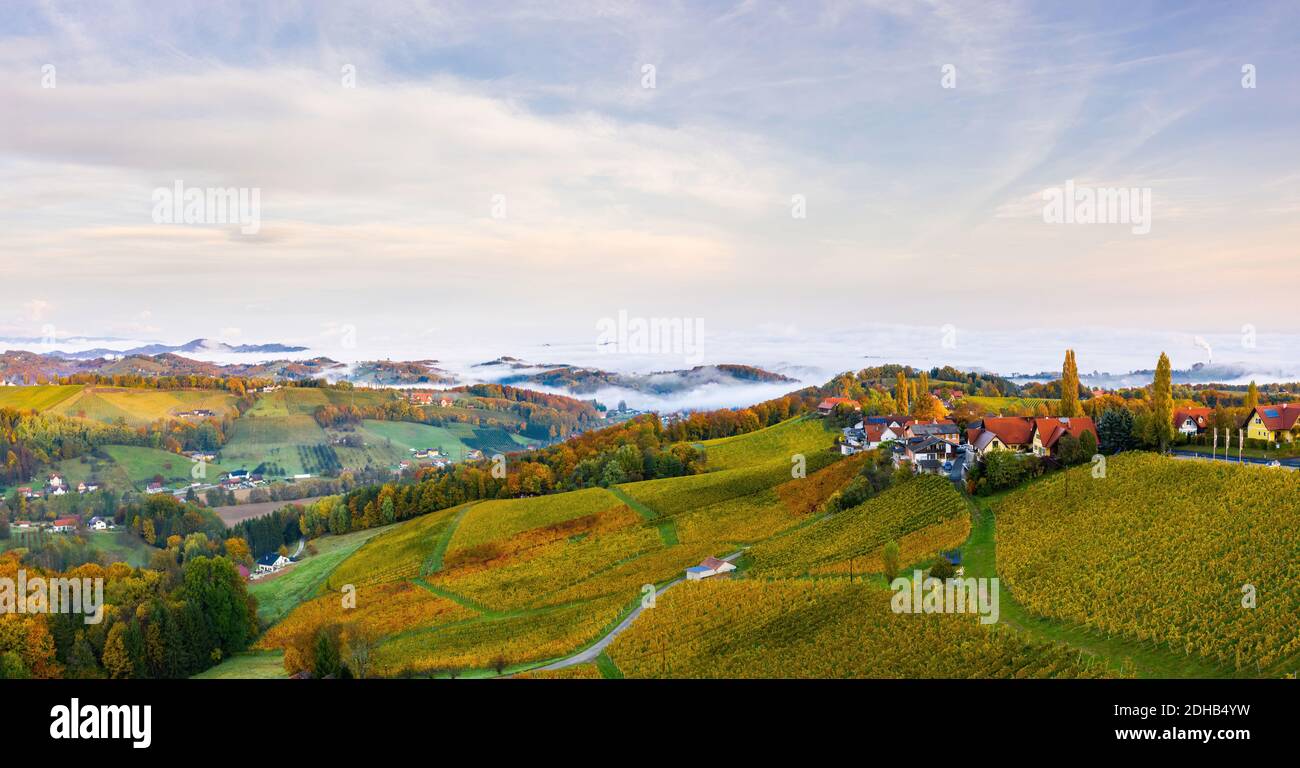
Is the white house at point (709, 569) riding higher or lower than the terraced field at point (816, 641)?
lower

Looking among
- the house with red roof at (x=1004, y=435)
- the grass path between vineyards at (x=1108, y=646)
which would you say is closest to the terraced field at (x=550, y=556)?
the house with red roof at (x=1004, y=435)

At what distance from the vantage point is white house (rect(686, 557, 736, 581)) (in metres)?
50.2

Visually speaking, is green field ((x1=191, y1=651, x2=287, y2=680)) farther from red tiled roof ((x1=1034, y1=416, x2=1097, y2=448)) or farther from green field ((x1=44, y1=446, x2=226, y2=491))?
green field ((x1=44, y1=446, x2=226, y2=491))

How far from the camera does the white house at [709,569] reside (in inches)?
1978

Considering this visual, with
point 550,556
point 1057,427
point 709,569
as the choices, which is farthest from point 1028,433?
point 550,556

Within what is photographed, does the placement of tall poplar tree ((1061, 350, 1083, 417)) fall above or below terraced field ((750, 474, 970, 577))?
above

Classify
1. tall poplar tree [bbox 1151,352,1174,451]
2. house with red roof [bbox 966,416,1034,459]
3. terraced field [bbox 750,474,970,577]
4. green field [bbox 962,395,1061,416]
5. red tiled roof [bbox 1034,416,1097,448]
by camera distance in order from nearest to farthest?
terraced field [bbox 750,474,970,577]
tall poplar tree [bbox 1151,352,1174,451]
red tiled roof [bbox 1034,416,1097,448]
house with red roof [bbox 966,416,1034,459]
green field [bbox 962,395,1061,416]

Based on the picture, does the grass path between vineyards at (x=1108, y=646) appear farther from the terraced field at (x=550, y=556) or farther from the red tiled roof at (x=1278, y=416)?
the red tiled roof at (x=1278, y=416)

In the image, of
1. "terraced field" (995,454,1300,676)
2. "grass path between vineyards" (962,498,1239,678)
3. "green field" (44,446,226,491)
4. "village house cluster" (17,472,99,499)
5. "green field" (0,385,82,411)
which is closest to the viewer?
"grass path between vineyards" (962,498,1239,678)

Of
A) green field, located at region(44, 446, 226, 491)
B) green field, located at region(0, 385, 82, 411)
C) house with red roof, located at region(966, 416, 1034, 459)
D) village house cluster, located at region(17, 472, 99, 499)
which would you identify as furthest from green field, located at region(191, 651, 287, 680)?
green field, located at region(0, 385, 82, 411)

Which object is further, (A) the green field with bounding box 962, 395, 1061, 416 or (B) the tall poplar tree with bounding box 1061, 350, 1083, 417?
(A) the green field with bounding box 962, 395, 1061, 416

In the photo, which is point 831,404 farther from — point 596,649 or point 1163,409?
point 596,649

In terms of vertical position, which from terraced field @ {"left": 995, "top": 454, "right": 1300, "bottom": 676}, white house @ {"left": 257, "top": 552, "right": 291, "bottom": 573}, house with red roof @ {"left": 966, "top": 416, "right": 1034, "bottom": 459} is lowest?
white house @ {"left": 257, "top": 552, "right": 291, "bottom": 573}

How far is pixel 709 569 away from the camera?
166 ft
